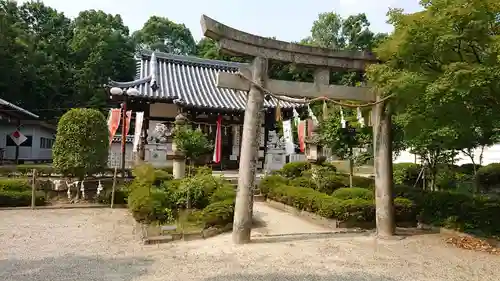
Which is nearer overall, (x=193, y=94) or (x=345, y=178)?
(x=345, y=178)

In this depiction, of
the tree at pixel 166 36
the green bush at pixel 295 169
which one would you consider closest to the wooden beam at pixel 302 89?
the green bush at pixel 295 169

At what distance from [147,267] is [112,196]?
25.2 ft

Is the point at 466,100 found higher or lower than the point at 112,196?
higher

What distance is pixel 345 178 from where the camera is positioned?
51.1 ft

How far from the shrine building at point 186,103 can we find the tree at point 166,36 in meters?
38.6

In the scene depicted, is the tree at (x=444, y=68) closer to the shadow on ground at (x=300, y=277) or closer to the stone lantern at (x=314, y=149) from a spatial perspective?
the shadow on ground at (x=300, y=277)

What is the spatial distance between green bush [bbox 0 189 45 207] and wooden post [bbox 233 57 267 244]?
28.4ft

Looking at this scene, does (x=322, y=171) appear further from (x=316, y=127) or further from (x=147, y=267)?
(x=147, y=267)

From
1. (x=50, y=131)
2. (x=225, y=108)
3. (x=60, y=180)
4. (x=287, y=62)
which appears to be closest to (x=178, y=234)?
(x=287, y=62)

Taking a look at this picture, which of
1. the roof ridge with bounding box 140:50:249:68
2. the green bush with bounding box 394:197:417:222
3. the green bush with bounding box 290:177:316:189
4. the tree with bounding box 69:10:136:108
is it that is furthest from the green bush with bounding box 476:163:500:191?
the tree with bounding box 69:10:136:108

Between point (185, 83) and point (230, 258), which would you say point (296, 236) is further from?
point (185, 83)

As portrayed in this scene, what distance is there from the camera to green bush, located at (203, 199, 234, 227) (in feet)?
29.6

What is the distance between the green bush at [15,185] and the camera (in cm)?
1311

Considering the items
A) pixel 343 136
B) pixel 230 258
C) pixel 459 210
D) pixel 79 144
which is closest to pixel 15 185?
pixel 79 144
